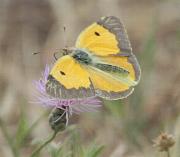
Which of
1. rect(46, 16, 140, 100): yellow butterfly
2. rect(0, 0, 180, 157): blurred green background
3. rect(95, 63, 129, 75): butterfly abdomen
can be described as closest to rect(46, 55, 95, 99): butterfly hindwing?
rect(46, 16, 140, 100): yellow butterfly

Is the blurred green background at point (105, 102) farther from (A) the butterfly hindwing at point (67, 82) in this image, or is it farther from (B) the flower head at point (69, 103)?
(A) the butterfly hindwing at point (67, 82)

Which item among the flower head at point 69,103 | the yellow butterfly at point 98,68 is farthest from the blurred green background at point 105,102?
the yellow butterfly at point 98,68

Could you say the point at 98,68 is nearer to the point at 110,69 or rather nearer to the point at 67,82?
the point at 110,69

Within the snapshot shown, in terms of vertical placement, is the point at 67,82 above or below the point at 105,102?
above

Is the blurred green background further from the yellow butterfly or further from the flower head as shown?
the yellow butterfly

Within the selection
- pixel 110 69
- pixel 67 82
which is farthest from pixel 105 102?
pixel 67 82

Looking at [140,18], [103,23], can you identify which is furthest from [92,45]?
[140,18]

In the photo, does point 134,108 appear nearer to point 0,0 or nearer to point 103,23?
point 103,23
